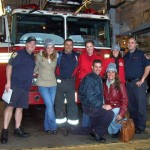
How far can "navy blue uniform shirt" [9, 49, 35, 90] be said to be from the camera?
17.6 feet

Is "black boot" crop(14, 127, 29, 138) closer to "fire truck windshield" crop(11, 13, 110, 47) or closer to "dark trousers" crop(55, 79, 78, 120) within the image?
"dark trousers" crop(55, 79, 78, 120)

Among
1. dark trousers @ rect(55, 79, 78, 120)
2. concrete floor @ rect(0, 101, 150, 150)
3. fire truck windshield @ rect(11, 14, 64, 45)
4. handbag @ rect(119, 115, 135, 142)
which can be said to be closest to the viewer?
concrete floor @ rect(0, 101, 150, 150)

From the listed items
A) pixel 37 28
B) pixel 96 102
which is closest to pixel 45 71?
pixel 96 102

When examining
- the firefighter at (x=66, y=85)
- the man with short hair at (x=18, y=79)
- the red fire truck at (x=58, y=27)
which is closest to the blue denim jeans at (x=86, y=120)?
the firefighter at (x=66, y=85)

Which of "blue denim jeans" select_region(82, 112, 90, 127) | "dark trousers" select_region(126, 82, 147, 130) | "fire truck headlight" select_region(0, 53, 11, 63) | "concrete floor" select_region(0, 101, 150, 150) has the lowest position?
"concrete floor" select_region(0, 101, 150, 150)

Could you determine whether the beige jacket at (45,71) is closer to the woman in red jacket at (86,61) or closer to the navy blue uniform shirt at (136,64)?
the woman in red jacket at (86,61)

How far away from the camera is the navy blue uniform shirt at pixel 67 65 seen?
5.79 metres

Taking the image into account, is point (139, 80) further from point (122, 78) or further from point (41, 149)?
point (41, 149)

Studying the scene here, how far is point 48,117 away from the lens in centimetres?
577

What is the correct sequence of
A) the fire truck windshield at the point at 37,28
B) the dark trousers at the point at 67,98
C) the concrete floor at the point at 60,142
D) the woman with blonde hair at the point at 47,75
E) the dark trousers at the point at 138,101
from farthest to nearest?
the fire truck windshield at the point at 37,28
the dark trousers at the point at 138,101
the dark trousers at the point at 67,98
the woman with blonde hair at the point at 47,75
the concrete floor at the point at 60,142

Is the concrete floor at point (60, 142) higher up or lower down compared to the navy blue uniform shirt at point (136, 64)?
lower down

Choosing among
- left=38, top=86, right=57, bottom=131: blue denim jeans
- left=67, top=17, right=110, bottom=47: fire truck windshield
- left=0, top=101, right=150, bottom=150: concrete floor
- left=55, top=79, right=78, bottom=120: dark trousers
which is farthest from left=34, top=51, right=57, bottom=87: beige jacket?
left=67, top=17, right=110, bottom=47: fire truck windshield

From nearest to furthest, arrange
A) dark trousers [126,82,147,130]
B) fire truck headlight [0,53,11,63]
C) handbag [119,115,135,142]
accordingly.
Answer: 1. handbag [119,115,135,142]
2. dark trousers [126,82,147,130]
3. fire truck headlight [0,53,11,63]

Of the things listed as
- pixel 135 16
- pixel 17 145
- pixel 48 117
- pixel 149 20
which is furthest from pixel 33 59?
pixel 135 16
